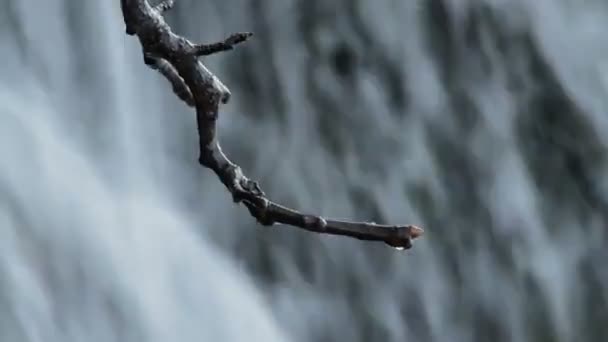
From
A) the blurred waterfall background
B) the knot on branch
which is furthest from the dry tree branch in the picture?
the blurred waterfall background

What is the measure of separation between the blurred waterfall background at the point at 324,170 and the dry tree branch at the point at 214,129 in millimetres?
1089

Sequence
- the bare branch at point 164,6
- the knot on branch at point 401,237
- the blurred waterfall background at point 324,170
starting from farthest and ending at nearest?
the blurred waterfall background at point 324,170, the bare branch at point 164,6, the knot on branch at point 401,237

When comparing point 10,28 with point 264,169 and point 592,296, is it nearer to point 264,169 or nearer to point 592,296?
point 264,169

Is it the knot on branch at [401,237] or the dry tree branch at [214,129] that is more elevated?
the dry tree branch at [214,129]

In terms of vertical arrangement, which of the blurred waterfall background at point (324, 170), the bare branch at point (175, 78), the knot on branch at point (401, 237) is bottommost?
the knot on branch at point (401, 237)

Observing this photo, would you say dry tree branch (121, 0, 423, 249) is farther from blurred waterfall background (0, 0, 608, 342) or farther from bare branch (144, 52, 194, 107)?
blurred waterfall background (0, 0, 608, 342)

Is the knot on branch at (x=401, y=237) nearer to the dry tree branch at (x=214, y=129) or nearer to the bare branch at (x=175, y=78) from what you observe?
the dry tree branch at (x=214, y=129)

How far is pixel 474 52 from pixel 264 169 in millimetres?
547

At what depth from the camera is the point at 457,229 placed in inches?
87.4

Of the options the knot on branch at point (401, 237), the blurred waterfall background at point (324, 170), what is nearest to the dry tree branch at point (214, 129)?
the knot on branch at point (401, 237)

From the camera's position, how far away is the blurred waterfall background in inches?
79.8

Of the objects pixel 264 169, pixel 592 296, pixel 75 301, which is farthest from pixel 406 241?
pixel 592 296

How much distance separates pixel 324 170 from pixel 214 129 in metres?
1.34

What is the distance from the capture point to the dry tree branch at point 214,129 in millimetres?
799
